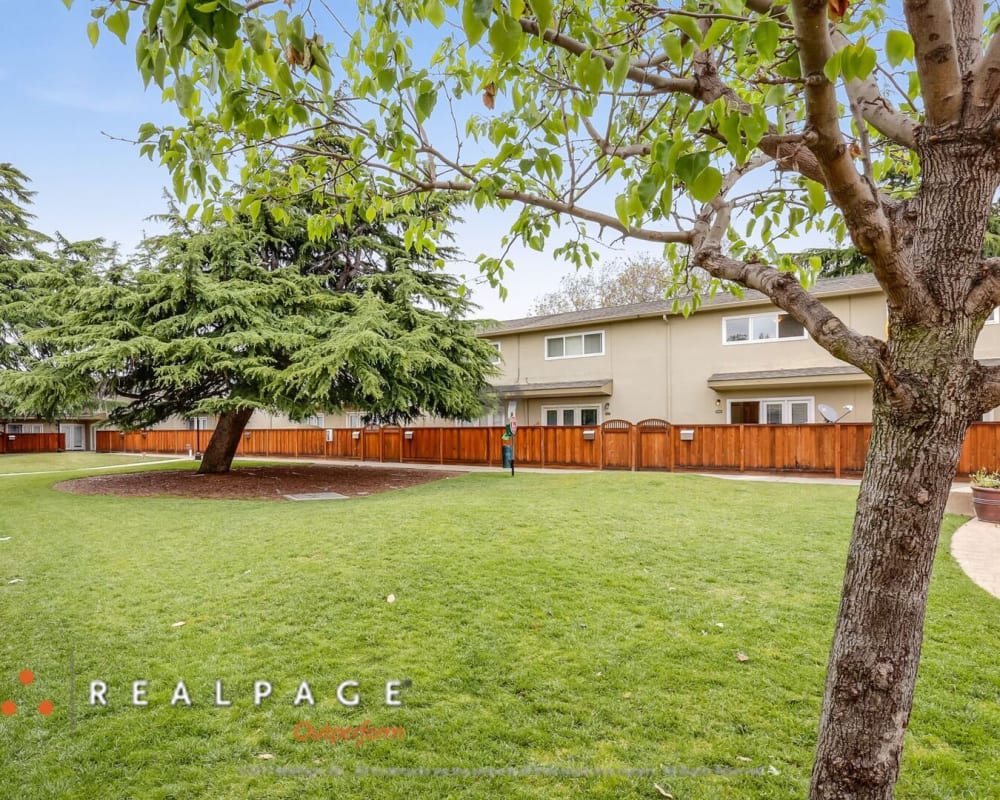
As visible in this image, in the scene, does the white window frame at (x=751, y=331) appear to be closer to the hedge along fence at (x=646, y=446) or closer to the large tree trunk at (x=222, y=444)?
the hedge along fence at (x=646, y=446)

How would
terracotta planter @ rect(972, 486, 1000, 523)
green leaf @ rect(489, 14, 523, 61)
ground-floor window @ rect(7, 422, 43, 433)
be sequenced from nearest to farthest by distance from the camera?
green leaf @ rect(489, 14, 523, 61) < terracotta planter @ rect(972, 486, 1000, 523) < ground-floor window @ rect(7, 422, 43, 433)

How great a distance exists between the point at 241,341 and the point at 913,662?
12.6 metres

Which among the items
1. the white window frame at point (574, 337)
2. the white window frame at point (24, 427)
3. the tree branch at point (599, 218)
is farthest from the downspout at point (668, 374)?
the white window frame at point (24, 427)

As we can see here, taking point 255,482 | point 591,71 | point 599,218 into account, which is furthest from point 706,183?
point 255,482

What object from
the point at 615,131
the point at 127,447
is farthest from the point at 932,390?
the point at 127,447

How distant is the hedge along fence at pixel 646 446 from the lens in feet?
44.0

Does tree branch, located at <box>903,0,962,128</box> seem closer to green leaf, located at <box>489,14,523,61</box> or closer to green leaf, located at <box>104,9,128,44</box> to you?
green leaf, located at <box>489,14,523,61</box>

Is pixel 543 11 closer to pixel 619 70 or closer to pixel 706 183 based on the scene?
pixel 619 70

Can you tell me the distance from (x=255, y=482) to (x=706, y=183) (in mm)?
13699

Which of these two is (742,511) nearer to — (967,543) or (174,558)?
(967,543)

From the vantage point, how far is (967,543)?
667 centimetres

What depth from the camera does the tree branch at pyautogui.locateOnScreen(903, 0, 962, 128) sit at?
1.68 m

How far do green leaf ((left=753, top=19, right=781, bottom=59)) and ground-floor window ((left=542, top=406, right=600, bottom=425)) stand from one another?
716 inches

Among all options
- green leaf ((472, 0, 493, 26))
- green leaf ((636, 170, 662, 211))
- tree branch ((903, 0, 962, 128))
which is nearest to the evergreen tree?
green leaf ((636, 170, 662, 211))
